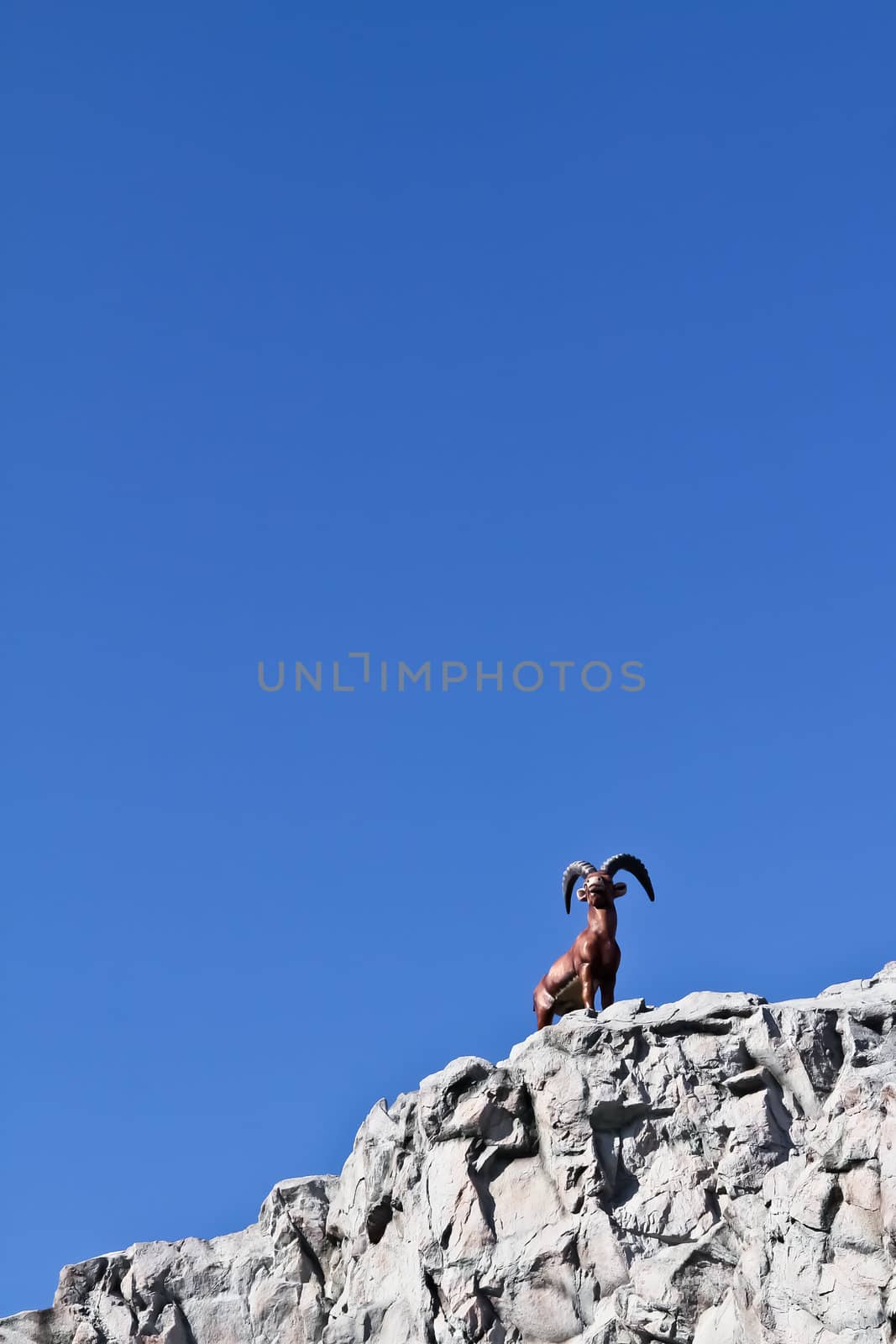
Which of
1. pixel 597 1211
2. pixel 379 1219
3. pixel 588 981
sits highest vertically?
pixel 588 981

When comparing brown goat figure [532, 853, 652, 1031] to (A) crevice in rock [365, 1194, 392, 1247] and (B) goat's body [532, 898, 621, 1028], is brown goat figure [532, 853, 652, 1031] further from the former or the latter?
(A) crevice in rock [365, 1194, 392, 1247]

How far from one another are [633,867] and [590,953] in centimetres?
206

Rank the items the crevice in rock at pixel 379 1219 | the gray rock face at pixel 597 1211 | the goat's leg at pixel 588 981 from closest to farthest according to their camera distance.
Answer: the gray rock face at pixel 597 1211 → the crevice in rock at pixel 379 1219 → the goat's leg at pixel 588 981

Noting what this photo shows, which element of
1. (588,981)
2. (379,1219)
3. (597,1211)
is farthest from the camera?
(588,981)

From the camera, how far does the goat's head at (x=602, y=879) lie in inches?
A: 1172

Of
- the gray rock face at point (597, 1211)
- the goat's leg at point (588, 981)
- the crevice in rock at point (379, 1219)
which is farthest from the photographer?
the goat's leg at point (588, 981)

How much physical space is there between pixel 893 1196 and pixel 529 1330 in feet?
20.3

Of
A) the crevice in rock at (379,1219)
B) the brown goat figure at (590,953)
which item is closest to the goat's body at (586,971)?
the brown goat figure at (590,953)

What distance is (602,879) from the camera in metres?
29.9

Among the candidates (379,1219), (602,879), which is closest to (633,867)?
(602,879)

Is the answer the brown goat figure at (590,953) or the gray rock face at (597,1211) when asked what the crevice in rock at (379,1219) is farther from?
the brown goat figure at (590,953)

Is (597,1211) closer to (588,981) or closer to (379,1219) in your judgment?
(379,1219)

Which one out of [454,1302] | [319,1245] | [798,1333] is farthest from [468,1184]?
[798,1333]

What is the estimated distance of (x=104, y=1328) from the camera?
94.9 feet
